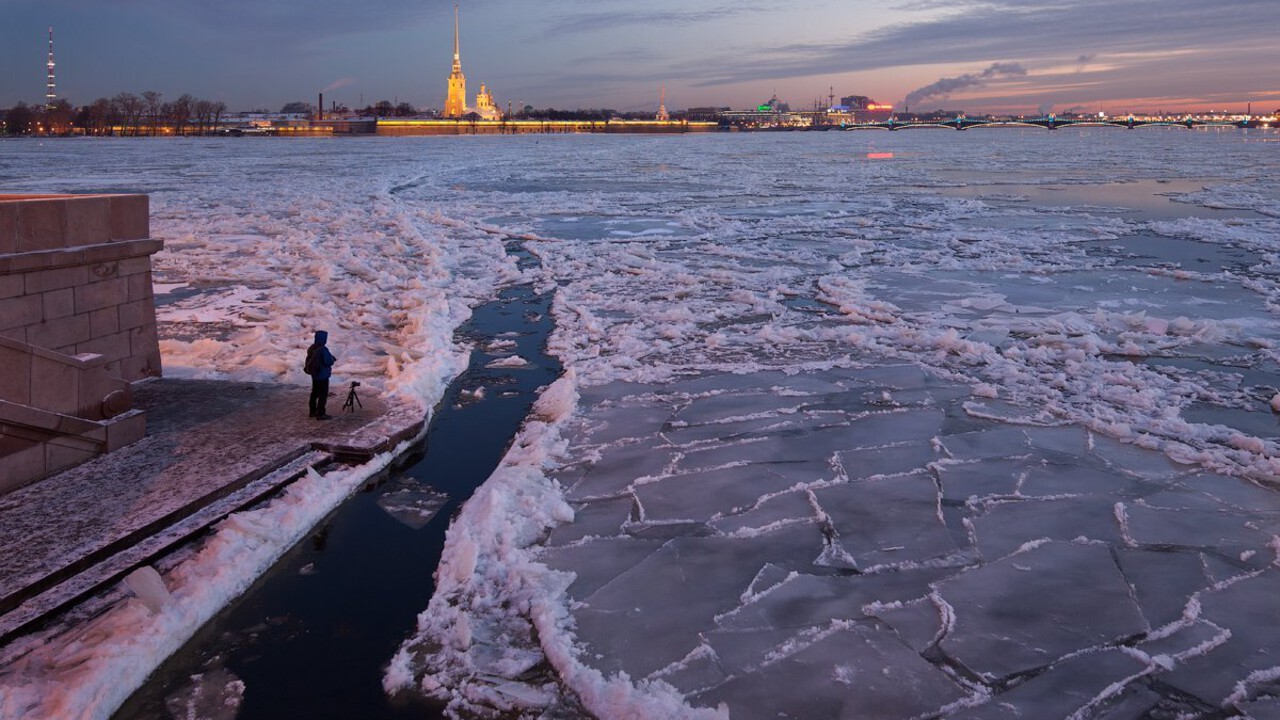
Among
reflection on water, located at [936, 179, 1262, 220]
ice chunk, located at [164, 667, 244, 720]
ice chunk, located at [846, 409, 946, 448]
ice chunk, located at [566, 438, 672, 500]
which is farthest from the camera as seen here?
reflection on water, located at [936, 179, 1262, 220]

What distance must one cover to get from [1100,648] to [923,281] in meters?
10.2

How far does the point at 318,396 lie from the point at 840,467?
13.1 ft

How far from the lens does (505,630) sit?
4.54 m

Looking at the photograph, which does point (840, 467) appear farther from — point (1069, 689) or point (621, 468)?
point (1069, 689)

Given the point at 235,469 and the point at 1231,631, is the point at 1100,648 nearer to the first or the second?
the point at 1231,631

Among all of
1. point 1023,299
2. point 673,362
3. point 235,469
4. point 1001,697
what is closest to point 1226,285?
point 1023,299

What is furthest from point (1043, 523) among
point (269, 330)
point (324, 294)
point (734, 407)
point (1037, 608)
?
point (324, 294)

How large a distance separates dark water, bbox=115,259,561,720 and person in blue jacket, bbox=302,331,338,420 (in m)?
0.85

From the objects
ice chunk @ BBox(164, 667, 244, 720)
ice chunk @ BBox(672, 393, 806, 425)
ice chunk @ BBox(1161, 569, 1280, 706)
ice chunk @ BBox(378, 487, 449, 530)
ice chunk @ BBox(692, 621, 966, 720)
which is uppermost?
ice chunk @ BBox(672, 393, 806, 425)

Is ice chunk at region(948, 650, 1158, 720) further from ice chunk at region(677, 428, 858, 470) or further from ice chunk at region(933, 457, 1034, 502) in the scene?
ice chunk at region(677, 428, 858, 470)

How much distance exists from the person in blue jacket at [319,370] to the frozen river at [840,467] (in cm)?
100

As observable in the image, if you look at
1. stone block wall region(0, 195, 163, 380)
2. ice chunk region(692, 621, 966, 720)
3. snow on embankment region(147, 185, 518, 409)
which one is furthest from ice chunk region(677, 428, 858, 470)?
stone block wall region(0, 195, 163, 380)

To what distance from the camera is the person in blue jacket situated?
7.00m

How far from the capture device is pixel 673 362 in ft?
31.3
